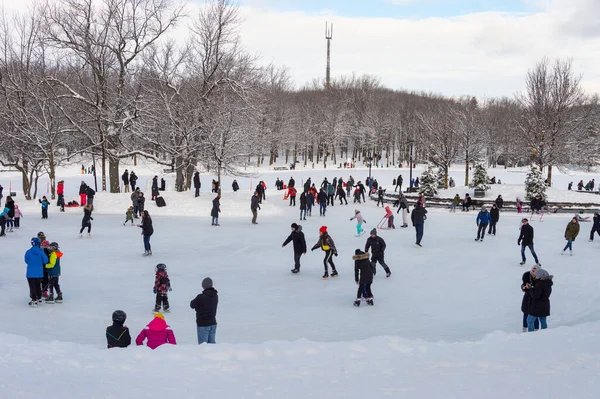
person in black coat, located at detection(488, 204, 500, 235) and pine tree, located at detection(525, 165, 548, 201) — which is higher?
pine tree, located at detection(525, 165, 548, 201)

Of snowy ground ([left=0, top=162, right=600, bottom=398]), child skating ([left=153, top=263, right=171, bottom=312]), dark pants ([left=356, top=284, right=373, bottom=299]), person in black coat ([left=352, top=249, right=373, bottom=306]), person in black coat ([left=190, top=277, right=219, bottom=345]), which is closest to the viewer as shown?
snowy ground ([left=0, top=162, right=600, bottom=398])

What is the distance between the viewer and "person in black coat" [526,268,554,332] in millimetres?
8211

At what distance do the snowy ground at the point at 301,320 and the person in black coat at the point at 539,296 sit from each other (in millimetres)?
379

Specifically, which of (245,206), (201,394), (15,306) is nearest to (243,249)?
(15,306)

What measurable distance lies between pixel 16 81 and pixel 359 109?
65.1m

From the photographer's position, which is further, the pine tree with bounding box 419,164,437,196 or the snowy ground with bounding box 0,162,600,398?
the pine tree with bounding box 419,164,437,196

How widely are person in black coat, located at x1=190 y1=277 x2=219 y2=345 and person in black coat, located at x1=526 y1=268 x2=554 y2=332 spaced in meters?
5.05

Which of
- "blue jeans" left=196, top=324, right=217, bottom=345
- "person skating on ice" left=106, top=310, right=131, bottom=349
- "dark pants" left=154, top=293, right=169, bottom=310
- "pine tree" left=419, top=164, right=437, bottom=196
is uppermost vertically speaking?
"pine tree" left=419, top=164, right=437, bottom=196

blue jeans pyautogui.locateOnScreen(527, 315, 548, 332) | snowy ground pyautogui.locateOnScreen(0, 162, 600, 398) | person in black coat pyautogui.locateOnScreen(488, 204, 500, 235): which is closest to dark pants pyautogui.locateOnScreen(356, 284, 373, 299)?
snowy ground pyautogui.locateOnScreen(0, 162, 600, 398)

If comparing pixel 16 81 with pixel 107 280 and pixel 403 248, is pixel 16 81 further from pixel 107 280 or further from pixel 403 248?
pixel 403 248

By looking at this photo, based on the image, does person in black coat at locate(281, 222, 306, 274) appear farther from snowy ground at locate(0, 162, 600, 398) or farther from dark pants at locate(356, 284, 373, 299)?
dark pants at locate(356, 284, 373, 299)

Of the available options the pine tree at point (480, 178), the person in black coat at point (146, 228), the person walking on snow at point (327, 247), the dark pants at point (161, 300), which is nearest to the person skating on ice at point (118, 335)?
the dark pants at point (161, 300)

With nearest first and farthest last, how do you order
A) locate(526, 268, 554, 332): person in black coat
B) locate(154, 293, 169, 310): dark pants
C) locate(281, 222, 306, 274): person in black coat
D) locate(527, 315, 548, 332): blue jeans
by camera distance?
1. locate(526, 268, 554, 332): person in black coat
2. locate(527, 315, 548, 332): blue jeans
3. locate(154, 293, 169, 310): dark pants
4. locate(281, 222, 306, 274): person in black coat

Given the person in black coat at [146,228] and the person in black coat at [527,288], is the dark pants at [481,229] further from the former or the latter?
the person in black coat at [146,228]
